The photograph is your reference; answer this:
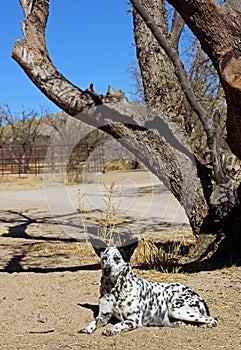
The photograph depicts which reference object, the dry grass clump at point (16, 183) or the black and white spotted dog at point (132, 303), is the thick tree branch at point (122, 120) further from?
the dry grass clump at point (16, 183)

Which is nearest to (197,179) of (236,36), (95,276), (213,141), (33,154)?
(213,141)

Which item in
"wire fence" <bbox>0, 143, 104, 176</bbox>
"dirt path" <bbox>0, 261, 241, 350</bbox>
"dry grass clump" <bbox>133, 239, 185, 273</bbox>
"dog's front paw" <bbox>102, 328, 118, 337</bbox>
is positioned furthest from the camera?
"wire fence" <bbox>0, 143, 104, 176</bbox>

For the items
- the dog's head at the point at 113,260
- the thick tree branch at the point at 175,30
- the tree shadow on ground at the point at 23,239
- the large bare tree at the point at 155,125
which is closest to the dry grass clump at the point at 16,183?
the tree shadow on ground at the point at 23,239

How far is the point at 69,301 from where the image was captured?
6359 millimetres

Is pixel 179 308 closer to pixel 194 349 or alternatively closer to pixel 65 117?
pixel 194 349

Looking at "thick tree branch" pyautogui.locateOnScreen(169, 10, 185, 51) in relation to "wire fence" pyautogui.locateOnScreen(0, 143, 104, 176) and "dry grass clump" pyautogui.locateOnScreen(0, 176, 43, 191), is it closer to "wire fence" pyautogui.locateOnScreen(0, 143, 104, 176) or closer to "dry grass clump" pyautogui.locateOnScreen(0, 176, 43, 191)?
"dry grass clump" pyautogui.locateOnScreen(0, 176, 43, 191)

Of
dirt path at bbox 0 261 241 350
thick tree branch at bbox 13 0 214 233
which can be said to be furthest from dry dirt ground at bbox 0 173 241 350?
thick tree branch at bbox 13 0 214 233

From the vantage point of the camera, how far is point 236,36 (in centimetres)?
545

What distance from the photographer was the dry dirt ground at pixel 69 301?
4.83m

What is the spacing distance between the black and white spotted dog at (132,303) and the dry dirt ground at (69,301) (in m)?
0.09

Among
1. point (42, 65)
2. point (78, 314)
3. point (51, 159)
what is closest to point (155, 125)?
point (42, 65)

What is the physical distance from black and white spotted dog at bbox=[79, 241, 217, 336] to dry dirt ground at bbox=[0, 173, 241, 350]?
0.29ft

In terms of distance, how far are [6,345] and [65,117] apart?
42818 millimetres

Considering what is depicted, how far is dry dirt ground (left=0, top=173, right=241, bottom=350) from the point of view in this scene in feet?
15.8
